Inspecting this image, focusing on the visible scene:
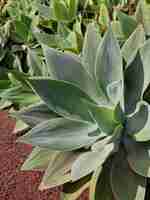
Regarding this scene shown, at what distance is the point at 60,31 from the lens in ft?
4.99

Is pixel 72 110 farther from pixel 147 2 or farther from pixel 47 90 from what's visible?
pixel 147 2

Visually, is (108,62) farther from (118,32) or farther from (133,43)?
(118,32)

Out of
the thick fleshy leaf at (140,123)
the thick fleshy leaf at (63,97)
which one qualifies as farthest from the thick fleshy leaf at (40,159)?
the thick fleshy leaf at (140,123)

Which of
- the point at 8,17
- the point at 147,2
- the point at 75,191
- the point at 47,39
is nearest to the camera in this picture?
the point at 75,191

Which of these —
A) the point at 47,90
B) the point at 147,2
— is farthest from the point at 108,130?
the point at 147,2

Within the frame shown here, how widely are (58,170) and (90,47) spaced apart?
33 cm

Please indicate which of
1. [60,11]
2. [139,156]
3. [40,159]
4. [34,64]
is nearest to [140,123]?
[139,156]

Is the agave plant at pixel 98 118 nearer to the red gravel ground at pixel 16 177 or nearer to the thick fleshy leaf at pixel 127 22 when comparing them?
the thick fleshy leaf at pixel 127 22

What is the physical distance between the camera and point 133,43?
1.00 metres

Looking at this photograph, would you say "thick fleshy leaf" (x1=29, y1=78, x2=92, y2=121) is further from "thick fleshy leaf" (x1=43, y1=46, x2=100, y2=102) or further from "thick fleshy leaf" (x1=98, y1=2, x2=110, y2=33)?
"thick fleshy leaf" (x1=98, y1=2, x2=110, y2=33)

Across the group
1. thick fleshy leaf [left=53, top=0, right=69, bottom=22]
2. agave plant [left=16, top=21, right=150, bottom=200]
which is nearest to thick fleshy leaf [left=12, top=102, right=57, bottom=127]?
agave plant [left=16, top=21, right=150, bottom=200]

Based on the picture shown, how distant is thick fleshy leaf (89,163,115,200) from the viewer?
995mm

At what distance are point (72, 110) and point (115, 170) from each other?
186mm

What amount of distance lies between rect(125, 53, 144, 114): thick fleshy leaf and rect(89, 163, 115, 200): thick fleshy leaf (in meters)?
0.17
